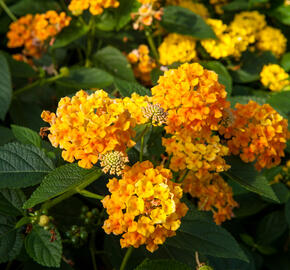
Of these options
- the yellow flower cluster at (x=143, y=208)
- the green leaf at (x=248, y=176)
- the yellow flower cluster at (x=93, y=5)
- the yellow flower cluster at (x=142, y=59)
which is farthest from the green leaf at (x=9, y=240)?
the yellow flower cluster at (x=142, y=59)

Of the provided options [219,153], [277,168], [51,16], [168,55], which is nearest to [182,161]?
[219,153]

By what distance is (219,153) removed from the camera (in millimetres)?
1176

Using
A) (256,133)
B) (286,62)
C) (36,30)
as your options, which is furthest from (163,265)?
(286,62)

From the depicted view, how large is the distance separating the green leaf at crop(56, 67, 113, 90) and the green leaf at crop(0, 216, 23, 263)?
77 centimetres

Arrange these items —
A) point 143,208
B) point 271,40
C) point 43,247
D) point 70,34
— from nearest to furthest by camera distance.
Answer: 1. point 143,208
2. point 43,247
3. point 70,34
4. point 271,40

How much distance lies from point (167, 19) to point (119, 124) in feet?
3.84

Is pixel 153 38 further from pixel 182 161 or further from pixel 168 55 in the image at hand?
pixel 182 161

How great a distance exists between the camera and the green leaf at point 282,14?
223cm

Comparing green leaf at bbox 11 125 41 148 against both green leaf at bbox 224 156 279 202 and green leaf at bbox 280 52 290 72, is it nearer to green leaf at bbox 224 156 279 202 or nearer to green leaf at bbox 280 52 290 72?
green leaf at bbox 224 156 279 202

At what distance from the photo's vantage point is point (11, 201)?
3.83 ft

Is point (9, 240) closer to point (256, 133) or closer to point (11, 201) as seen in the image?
point (11, 201)

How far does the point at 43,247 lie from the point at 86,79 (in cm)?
94

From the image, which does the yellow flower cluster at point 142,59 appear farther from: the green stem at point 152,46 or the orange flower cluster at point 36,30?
the orange flower cluster at point 36,30

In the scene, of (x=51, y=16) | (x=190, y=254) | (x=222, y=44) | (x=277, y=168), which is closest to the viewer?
(x=190, y=254)
